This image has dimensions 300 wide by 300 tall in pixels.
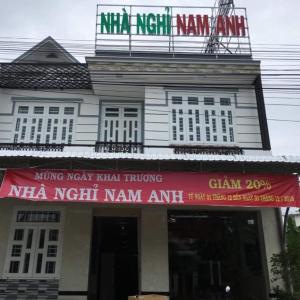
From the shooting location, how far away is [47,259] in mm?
10805

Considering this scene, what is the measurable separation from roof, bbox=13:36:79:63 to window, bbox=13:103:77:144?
177cm

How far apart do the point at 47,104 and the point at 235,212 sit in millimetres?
7077

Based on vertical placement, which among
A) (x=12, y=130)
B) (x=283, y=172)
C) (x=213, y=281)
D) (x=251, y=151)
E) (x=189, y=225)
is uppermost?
(x=12, y=130)

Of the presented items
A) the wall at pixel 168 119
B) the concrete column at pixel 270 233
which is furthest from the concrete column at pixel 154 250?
the concrete column at pixel 270 233

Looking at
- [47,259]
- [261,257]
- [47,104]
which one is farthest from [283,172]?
[47,104]

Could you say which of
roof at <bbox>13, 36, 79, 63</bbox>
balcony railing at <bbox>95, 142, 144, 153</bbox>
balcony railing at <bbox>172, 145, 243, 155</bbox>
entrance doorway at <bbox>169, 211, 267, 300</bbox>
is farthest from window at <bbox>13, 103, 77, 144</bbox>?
entrance doorway at <bbox>169, 211, 267, 300</bbox>

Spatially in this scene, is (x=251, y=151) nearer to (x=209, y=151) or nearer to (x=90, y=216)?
(x=209, y=151)

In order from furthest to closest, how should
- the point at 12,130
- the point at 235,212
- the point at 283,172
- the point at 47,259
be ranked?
the point at 12,130
the point at 235,212
the point at 47,259
the point at 283,172

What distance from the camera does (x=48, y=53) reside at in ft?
44.9

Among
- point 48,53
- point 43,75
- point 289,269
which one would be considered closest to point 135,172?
point 289,269

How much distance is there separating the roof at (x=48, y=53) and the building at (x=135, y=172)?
38mm

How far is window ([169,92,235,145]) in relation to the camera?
40.0 feet

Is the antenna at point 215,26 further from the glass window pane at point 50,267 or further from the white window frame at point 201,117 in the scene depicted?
the glass window pane at point 50,267

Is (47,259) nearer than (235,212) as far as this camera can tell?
Yes
